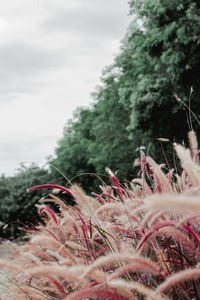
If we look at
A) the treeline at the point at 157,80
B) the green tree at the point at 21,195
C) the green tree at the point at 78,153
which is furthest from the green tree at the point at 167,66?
the green tree at the point at 78,153

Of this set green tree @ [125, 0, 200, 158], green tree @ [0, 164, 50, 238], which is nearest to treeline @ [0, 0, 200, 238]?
green tree @ [125, 0, 200, 158]

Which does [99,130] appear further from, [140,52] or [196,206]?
[196,206]

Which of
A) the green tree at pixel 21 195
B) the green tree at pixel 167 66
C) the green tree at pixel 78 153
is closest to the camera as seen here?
the green tree at pixel 167 66

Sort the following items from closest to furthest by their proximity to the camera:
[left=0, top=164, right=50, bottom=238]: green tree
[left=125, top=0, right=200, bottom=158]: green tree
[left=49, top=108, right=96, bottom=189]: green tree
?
[left=125, top=0, right=200, bottom=158]: green tree, [left=0, top=164, right=50, bottom=238]: green tree, [left=49, top=108, right=96, bottom=189]: green tree

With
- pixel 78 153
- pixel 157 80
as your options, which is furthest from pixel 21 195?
pixel 157 80

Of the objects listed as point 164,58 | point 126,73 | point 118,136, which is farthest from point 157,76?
point 118,136

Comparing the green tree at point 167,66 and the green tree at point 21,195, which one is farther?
the green tree at point 21,195

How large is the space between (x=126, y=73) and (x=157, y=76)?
390cm

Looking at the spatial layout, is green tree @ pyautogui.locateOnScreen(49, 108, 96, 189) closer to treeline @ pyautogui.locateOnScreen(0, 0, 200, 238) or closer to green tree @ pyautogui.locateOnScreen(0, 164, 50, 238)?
green tree @ pyautogui.locateOnScreen(0, 164, 50, 238)

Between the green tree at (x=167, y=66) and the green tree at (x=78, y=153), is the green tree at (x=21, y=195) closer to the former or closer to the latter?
the green tree at (x=78, y=153)

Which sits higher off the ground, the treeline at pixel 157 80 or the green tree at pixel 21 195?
the treeline at pixel 157 80

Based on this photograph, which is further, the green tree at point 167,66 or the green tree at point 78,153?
the green tree at point 78,153

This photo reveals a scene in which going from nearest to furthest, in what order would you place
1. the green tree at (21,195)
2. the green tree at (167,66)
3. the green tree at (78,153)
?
the green tree at (167,66) → the green tree at (21,195) → the green tree at (78,153)

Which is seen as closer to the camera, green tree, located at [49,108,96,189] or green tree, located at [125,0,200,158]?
green tree, located at [125,0,200,158]
